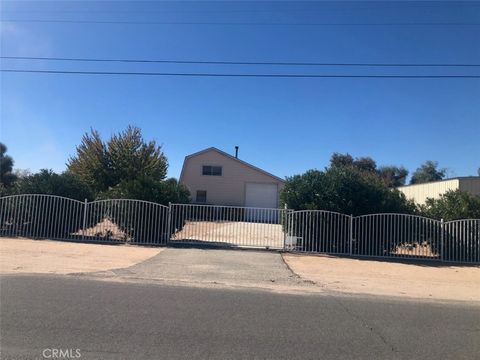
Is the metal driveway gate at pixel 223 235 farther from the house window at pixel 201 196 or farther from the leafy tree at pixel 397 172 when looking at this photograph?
the leafy tree at pixel 397 172

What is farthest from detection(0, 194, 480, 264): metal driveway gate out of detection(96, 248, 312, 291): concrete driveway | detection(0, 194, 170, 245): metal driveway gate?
detection(96, 248, 312, 291): concrete driveway

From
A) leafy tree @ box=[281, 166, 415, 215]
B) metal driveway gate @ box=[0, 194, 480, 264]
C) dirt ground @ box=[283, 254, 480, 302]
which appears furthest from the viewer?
leafy tree @ box=[281, 166, 415, 215]

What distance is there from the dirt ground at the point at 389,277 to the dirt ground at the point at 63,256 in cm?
496

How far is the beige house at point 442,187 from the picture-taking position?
83.7 ft

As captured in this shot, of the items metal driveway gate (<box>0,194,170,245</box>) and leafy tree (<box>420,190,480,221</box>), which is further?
metal driveway gate (<box>0,194,170,245</box>)

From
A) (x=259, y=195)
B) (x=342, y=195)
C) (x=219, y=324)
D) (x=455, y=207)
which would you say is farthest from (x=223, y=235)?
(x=259, y=195)

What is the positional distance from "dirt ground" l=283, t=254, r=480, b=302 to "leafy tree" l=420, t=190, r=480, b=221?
2.49 m

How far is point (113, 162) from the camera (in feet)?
109

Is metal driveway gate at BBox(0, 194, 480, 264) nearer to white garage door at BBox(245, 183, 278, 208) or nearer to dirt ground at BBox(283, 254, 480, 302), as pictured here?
dirt ground at BBox(283, 254, 480, 302)

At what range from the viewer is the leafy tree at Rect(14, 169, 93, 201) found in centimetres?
1764

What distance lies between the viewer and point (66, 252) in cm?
1372

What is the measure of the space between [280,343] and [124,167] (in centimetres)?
2929

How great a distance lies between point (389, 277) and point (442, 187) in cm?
1843

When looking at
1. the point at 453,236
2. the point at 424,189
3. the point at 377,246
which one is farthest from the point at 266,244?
the point at 424,189
